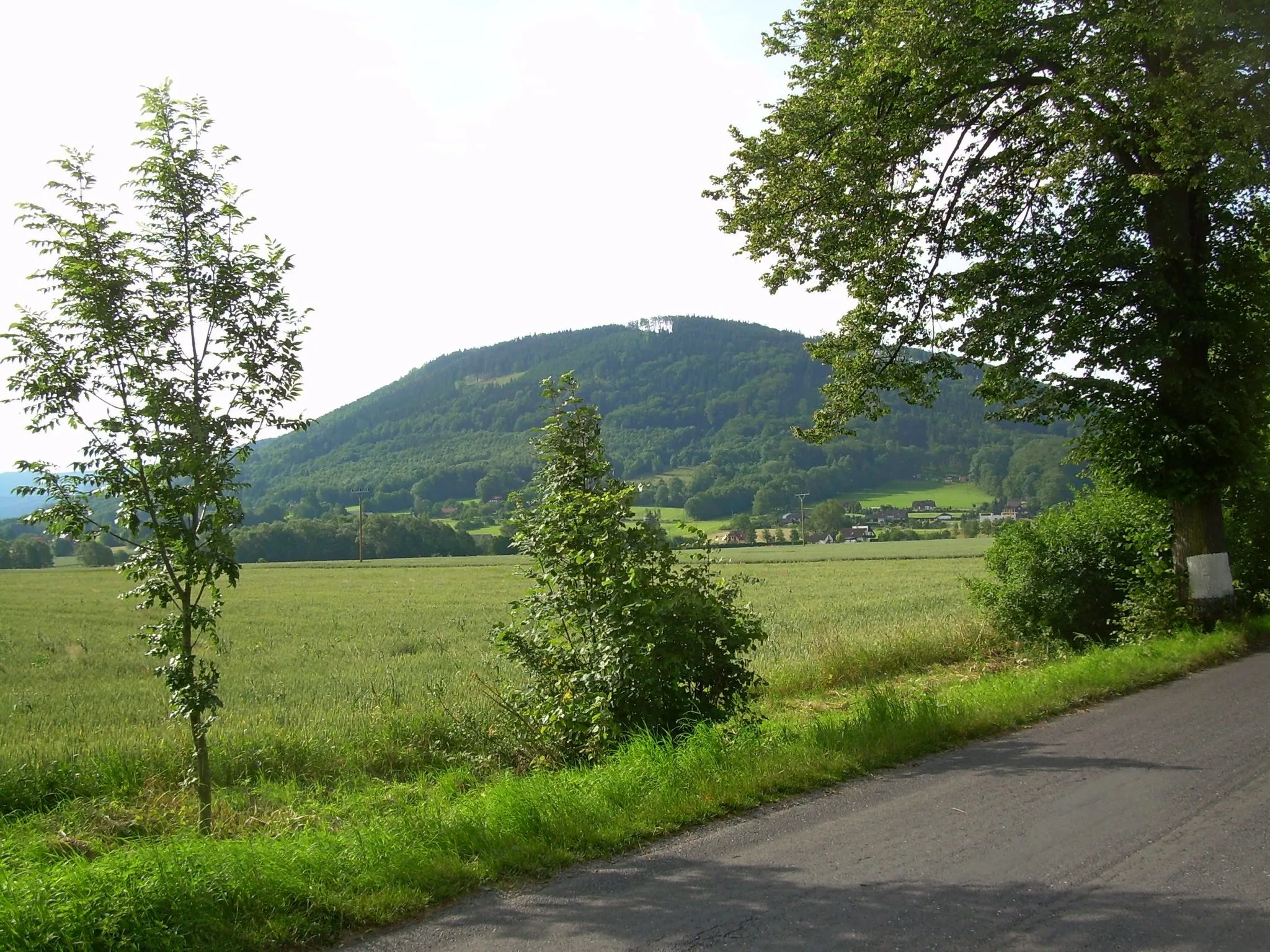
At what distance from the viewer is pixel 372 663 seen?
1720cm

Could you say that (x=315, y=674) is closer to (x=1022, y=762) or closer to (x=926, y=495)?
(x=1022, y=762)

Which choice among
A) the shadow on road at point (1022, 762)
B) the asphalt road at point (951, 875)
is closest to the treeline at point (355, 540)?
the shadow on road at point (1022, 762)

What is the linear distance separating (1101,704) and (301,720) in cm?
924

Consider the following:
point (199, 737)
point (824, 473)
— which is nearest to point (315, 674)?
point (199, 737)

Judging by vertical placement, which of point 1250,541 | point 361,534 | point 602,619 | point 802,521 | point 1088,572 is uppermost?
point 361,534

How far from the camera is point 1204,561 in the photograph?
44.3 ft

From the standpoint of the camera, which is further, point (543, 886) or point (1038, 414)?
point (1038, 414)

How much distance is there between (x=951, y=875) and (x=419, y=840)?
121 inches

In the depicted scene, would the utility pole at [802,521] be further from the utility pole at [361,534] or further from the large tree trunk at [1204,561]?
the large tree trunk at [1204,561]

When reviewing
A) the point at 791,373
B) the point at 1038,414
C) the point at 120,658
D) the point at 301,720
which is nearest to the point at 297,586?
the point at 120,658

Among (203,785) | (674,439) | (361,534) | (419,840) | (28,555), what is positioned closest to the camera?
(419,840)

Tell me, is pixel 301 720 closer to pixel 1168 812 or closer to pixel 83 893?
pixel 83 893

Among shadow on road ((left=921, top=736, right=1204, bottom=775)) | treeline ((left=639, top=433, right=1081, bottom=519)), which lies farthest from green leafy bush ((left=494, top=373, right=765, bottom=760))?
treeline ((left=639, top=433, right=1081, bottom=519))

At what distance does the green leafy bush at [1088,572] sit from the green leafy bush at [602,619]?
333 inches
